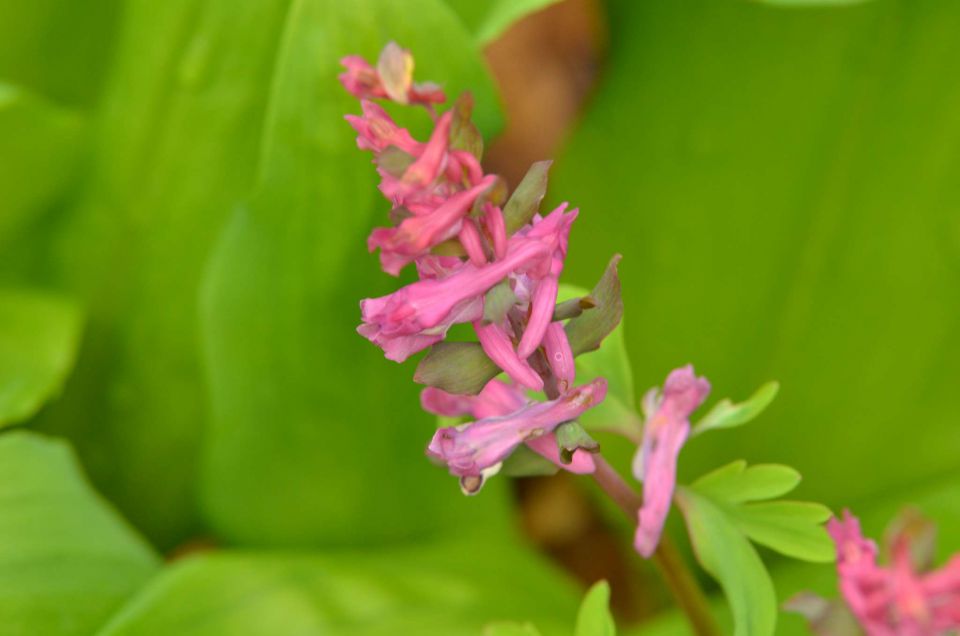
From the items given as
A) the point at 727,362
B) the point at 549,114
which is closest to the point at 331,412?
the point at 727,362

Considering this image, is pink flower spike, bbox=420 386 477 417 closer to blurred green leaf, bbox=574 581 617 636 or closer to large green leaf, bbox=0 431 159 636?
blurred green leaf, bbox=574 581 617 636

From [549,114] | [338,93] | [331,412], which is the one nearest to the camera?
[338,93]

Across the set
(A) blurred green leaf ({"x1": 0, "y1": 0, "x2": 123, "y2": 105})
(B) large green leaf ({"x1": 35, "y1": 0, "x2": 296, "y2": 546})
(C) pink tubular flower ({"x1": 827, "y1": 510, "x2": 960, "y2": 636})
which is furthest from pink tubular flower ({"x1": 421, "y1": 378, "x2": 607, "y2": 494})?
(A) blurred green leaf ({"x1": 0, "y1": 0, "x2": 123, "y2": 105})

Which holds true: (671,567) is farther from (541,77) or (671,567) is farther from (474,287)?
(541,77)

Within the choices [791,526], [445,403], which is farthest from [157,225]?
[791,526]

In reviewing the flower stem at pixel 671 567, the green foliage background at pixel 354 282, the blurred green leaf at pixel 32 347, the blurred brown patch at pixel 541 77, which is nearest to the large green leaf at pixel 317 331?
the green foliage background at pixel 354 282

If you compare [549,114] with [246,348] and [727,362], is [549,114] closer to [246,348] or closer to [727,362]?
[727,362]

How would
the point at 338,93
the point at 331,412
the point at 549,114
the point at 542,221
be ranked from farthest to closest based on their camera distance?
the point at 549,114 < the point at 331,412 < the point at 338,93 < the point at 542,221

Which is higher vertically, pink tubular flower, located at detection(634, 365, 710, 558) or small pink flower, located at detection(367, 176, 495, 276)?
small pink flower, located at detection(367, 176, 495, 276)

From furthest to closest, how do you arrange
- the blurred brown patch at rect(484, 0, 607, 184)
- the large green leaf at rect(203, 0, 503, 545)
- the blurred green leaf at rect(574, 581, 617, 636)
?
the blurred brown patch at rect(484, 0, 607, 184)
the large green leaf at rect(203, 0, 503, 545)
the blurred green leaf at rect(574, 581, 617, 636)
